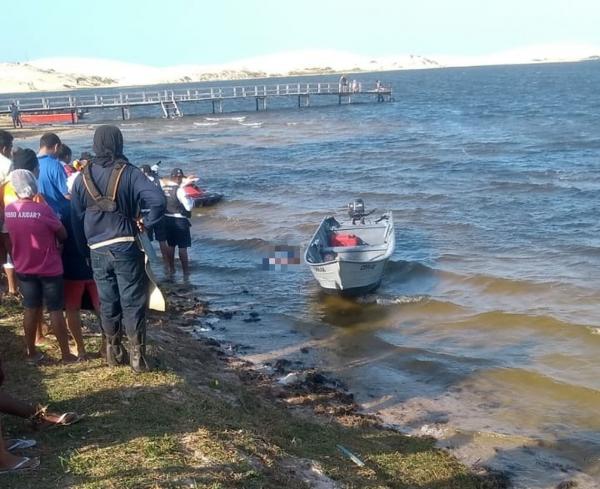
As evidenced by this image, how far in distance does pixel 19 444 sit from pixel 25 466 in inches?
12.2

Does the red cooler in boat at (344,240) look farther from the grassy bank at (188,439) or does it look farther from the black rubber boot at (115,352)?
the black rubber boot at (115,352)

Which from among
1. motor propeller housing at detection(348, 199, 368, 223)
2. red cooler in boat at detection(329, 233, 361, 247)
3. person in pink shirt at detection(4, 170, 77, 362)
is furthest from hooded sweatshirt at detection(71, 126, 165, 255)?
motor propeller housing at detection(348, 199, 368, 223)

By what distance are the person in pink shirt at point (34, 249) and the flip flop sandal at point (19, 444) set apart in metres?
1.71

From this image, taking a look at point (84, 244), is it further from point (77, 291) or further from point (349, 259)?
point (349, 259)

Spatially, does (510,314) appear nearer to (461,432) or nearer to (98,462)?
(461,432)

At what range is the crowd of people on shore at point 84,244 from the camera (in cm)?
555

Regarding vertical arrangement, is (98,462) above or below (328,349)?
above

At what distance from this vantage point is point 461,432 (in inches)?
307

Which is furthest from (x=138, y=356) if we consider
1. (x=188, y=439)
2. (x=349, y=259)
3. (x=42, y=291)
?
(x=349, y=259)

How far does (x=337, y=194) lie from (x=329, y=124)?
2798cm

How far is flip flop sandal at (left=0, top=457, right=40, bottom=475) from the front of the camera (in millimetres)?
4293

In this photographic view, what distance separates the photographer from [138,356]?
616cm

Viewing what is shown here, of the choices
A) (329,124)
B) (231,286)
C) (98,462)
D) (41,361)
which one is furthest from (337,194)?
(329,124)

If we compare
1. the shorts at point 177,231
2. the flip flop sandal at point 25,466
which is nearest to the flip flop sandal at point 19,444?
the flip flop sandal at point 25,466
